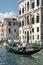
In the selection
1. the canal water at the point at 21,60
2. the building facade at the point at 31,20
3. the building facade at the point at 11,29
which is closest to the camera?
the canal water at the point at 21,60

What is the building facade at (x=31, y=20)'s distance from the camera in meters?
28.4

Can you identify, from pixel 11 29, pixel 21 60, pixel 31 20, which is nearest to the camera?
pixel 21 60

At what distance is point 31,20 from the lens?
30.7 m

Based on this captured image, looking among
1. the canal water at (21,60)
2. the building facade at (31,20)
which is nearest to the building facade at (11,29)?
the building facade at (31,20)

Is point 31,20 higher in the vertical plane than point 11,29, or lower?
higher

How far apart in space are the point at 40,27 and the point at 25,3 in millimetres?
5716

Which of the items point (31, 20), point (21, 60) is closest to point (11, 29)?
point (31, 20)

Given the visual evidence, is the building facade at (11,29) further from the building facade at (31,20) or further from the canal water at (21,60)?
the canal water at (21,60)

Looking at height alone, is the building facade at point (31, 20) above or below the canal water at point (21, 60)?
above

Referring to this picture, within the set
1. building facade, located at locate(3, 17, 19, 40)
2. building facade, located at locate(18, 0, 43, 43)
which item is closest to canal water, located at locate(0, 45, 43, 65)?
building facade, located at locate(18, 0, 43, 43)

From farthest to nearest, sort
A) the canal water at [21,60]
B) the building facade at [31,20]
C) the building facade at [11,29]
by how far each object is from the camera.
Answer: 1. the building facade at [11,29]
2. the building facade at [31,20]
3. the canal water at [21,60]

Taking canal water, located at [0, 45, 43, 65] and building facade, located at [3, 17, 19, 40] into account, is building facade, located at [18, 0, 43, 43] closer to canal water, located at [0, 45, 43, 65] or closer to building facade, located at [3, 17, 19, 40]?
building facade, located at [3, 17, 19, 40]

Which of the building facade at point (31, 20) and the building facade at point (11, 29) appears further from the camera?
the building facade at point (11, 29)

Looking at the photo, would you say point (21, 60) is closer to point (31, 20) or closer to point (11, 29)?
point (31, 20)
